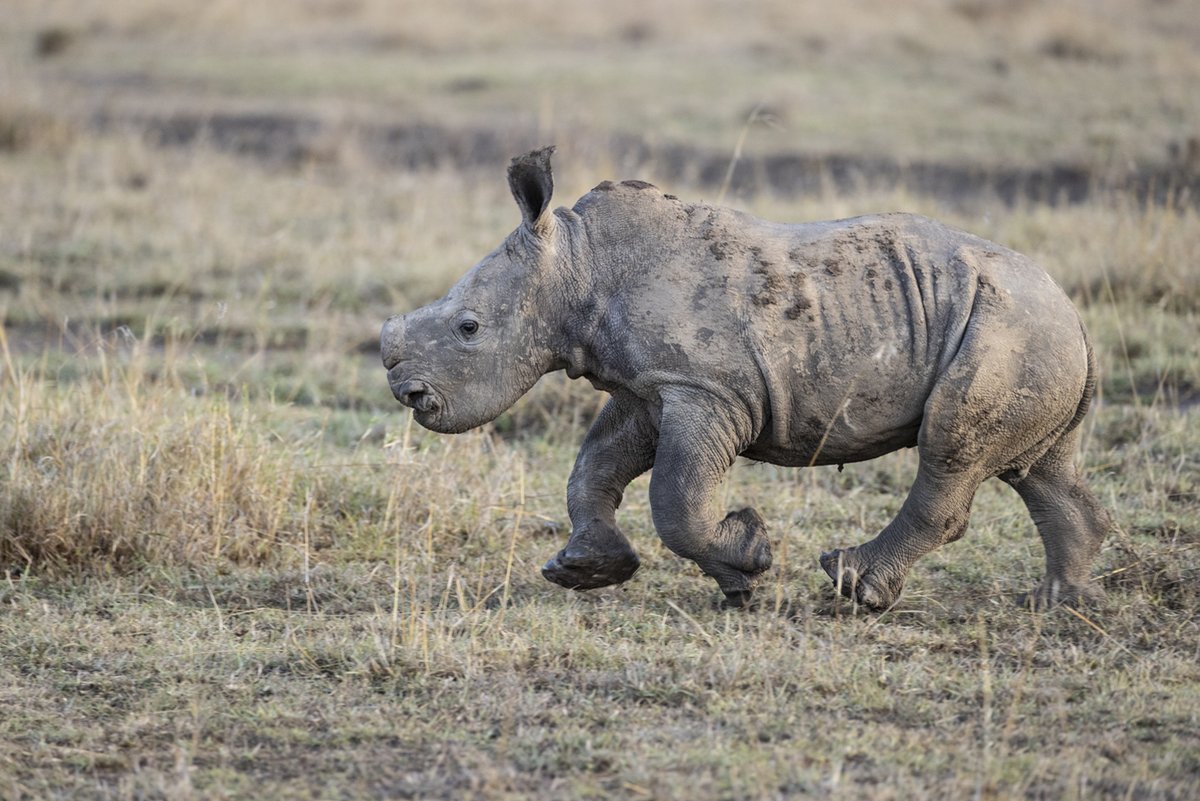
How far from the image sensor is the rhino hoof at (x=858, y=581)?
16.4 feet

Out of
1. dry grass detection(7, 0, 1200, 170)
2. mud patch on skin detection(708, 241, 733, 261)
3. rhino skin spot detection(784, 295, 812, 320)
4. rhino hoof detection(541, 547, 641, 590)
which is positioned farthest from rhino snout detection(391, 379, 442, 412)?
dry grass detection(7, 0, 1200, 170)

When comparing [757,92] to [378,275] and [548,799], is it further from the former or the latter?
[548,799]

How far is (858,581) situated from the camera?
5.02 metres

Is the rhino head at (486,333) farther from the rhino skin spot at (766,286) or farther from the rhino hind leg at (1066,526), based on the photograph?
the rhino hind leg at (1066,526)

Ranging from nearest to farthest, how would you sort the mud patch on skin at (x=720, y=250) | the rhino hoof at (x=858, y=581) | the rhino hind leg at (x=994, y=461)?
the rhino hind leg at (x=994, y=461)
the mud patch on skin at (x=720, y=250)
the rhino hoof at (x=858, y=581)

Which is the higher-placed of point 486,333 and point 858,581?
point 486,333

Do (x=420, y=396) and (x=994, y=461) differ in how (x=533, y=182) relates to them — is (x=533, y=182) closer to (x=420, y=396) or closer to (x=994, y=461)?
(x=420, y=396)

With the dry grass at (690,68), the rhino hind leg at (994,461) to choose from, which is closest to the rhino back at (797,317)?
the rhino hind leg at (994,461)

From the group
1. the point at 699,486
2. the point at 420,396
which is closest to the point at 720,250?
the point at 699,486

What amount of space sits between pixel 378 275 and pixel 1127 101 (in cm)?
923

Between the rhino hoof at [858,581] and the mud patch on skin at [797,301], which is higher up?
the mud patch on skin at [797,301]

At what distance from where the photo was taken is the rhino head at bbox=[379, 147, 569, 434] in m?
4.89

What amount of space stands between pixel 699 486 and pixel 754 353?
46cm

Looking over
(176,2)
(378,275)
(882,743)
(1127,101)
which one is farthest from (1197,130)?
(176,2)
